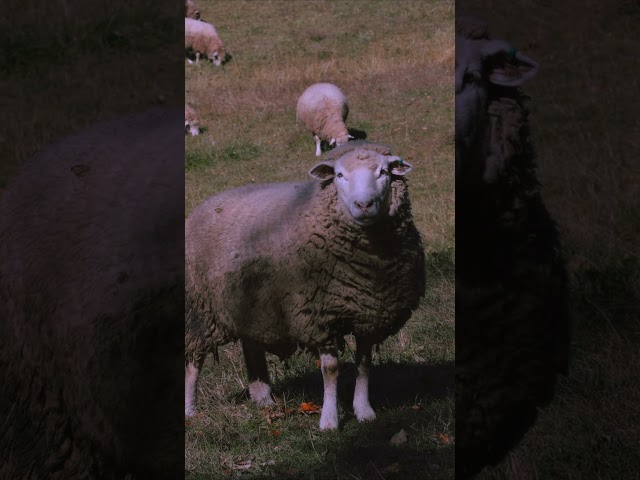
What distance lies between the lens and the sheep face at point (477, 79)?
2.36 meters

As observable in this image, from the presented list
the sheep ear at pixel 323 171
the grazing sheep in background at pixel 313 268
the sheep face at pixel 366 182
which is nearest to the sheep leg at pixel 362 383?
the grazing sheep in background at pixel 313 268

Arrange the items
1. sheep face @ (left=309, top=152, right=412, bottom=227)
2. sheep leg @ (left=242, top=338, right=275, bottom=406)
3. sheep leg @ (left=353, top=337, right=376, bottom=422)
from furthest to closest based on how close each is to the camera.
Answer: sheep leg @ (left=242, top=338, right=275, bottom=406) < sheep leg @ (left=353, top=337, right=376, bottom=422) < sheep face @ (left=309, top=152, right=412, bottom=227)

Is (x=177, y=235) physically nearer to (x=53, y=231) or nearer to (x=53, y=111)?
(x=53, y=231)

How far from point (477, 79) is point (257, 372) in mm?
1166

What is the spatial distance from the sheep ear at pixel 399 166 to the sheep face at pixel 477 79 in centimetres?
18

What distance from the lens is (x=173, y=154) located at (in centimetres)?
228

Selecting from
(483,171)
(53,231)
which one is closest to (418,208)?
(483,171)

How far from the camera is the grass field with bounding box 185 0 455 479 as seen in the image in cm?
245

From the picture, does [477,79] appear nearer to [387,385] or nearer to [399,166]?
[399,166]

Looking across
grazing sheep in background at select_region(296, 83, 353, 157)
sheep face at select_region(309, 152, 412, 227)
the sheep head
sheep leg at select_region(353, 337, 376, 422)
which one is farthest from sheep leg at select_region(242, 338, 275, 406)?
the sheep head

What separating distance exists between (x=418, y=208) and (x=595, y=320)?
2.45ft

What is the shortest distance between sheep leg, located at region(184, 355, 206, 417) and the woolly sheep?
0.21m

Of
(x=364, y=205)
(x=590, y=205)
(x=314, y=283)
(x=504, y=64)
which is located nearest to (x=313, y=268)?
(x=314, y=283)

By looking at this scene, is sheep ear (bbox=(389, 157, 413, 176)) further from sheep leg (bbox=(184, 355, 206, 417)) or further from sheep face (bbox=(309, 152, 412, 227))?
sheep leg (bbox=(184, 355, 206, 417))
